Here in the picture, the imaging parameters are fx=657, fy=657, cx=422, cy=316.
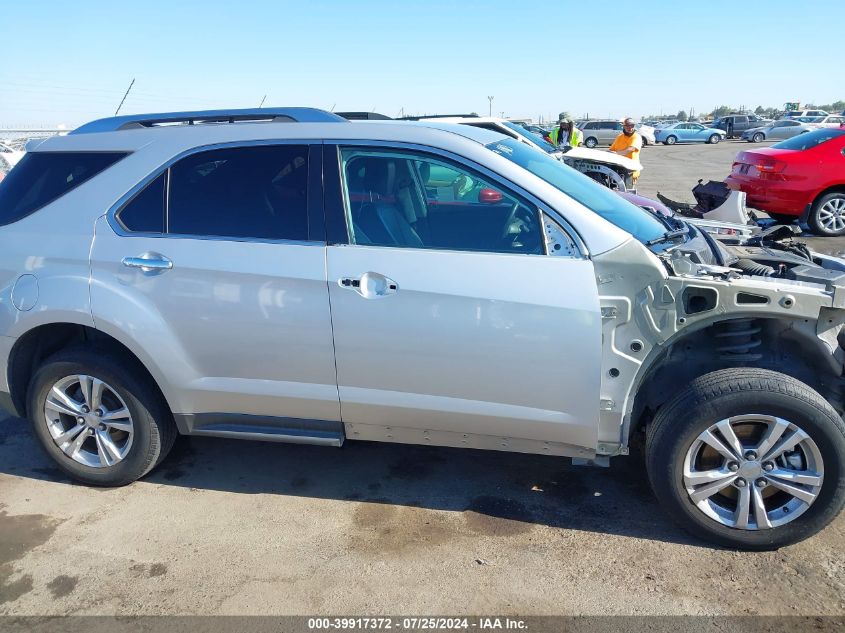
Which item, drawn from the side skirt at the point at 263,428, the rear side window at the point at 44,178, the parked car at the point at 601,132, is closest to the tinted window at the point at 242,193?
the rear side window at the point at 44,178

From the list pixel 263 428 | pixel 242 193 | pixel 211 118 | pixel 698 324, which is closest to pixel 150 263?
pixel 242 193

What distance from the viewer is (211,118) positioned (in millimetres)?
3570

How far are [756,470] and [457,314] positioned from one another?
1495 millimetres

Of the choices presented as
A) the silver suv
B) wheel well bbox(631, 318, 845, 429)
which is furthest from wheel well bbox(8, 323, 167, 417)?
wheel well bbox(631, 318, 845, 429)

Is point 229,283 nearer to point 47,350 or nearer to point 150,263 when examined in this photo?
point 150,263

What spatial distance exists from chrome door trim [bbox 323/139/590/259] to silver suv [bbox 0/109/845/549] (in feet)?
0.03

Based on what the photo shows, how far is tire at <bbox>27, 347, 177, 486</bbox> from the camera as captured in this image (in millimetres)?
3488

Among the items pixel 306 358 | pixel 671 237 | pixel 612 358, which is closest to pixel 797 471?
pixel 612 358

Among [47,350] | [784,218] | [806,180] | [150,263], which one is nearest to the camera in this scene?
[150,263]

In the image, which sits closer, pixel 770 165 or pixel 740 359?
pixel 740 359

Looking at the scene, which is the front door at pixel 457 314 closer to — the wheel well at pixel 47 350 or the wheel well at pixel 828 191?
the wheel well at pixel 47 350

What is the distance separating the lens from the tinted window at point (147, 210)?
3.36 meters

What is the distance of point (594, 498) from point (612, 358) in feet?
3.21

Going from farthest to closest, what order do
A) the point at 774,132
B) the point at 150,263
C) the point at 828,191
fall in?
the point at 774,132 < the point at 828,191 < the point at 150,263
